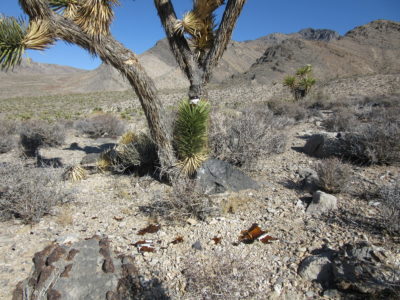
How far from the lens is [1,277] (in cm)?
266

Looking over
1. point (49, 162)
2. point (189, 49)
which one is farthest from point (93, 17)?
point (49, 162)

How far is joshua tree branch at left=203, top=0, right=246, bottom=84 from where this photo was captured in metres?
4.94

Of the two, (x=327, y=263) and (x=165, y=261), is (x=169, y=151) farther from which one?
(x=327, y=263)

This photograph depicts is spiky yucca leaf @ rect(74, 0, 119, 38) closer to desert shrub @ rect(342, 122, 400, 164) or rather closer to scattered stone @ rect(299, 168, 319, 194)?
scattered stone @ rect(299, 168, 319, 194)

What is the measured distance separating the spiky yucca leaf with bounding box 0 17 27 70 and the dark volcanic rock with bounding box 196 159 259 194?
10.8 ft

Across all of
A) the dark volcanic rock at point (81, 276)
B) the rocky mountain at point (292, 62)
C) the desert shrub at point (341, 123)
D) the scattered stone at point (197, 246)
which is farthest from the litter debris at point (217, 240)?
the rocky mountain at point (292, 62)

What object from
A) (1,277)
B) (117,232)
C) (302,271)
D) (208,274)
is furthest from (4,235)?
(302,271)

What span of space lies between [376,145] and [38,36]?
19.6ft

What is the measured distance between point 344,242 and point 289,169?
264cm

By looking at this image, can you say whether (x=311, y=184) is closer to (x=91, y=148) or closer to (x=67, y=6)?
(x=67, y=6)

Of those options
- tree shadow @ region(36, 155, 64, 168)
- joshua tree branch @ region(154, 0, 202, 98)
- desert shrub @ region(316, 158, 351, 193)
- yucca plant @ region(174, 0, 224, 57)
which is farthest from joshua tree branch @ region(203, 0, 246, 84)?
tree shadow @ region(36, 155, 64, 168)

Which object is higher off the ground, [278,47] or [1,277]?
[278,47]

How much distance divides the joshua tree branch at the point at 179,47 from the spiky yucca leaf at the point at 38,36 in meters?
1.93

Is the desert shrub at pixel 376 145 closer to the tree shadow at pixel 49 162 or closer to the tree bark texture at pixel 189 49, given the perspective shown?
the tree bark texture at pixel 189 49
